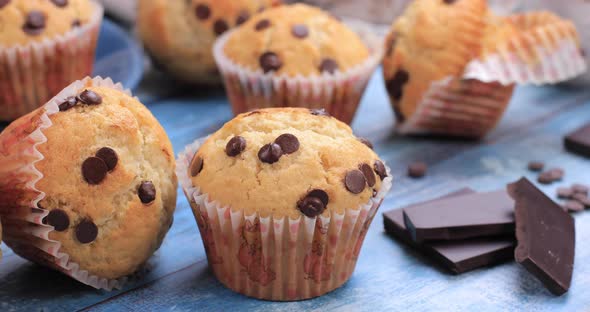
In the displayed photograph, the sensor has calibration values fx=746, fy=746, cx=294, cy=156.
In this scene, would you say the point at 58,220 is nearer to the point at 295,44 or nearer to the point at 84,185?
the point at 84,185

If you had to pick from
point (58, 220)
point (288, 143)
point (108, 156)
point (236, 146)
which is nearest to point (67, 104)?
point (108, 156)

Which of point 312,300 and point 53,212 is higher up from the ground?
point 53,212

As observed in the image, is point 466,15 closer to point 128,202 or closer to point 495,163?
point 495,163

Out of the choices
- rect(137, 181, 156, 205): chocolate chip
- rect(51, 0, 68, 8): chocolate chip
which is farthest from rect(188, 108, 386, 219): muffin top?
rect(51, 0, 68, 8): chocolate chip

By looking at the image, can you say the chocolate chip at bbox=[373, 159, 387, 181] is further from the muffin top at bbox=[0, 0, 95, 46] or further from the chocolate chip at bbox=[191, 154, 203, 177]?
the muffin top at bbox=[0, 0, 95, 46]

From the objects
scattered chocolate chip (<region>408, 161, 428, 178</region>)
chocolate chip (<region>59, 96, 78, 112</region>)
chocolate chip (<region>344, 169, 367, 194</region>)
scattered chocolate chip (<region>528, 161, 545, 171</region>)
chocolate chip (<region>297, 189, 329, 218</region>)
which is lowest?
scattered chocolate chip (<region>408, 161, 428, 178</region>)

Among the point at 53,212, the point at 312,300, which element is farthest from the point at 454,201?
the point at 53,212
